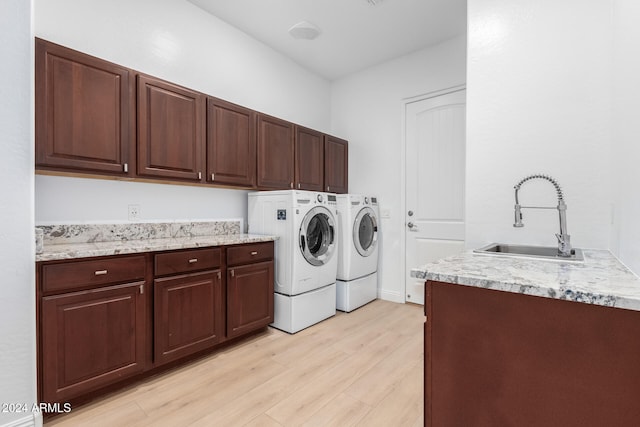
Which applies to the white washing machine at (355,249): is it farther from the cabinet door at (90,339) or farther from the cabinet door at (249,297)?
the cabinet door at (90,339)

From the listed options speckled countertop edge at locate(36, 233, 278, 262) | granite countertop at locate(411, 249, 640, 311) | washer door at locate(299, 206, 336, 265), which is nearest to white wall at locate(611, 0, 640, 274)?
granite countertop at locate(411, 249, 640, 311)

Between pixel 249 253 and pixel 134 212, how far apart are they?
3.07ft

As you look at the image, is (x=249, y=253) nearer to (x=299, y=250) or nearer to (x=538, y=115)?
(x=299, y=250)

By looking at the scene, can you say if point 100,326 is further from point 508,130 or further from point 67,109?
point 508,130

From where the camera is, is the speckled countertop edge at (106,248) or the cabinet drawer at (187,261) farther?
the cabinet drawer at (187,261)

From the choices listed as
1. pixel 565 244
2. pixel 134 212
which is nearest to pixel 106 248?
pixel 134 212

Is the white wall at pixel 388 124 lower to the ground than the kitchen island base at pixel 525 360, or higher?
higher

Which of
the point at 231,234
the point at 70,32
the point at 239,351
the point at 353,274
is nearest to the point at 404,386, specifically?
the point at 239,351

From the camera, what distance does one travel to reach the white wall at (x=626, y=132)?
1134 millimetres

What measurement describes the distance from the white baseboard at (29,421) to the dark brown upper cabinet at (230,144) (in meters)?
1.70

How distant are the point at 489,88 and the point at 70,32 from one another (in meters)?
2.83

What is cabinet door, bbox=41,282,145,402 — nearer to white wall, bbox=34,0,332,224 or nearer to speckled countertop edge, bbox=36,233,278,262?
speckled countertop edge, bbox=36,233,278,262

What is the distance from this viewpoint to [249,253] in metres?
2.54

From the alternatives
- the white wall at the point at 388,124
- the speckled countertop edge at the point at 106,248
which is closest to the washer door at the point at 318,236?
the speckled countertop edge at the point at 106,248
